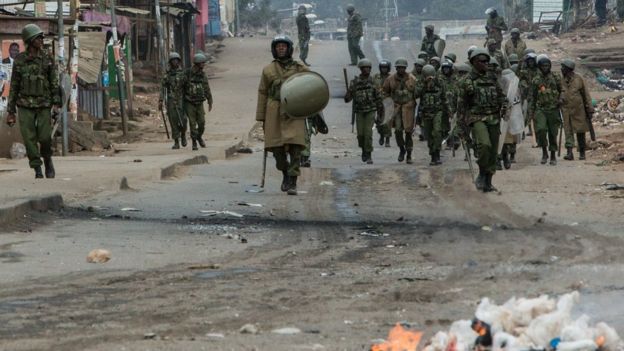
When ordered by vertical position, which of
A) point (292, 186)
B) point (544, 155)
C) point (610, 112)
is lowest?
point (610, 112)

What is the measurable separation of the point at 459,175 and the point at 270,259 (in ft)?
31.2

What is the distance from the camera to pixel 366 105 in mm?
21578

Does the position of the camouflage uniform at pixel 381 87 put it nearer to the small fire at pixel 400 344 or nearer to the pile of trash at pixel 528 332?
the small fire at pixel 400 344

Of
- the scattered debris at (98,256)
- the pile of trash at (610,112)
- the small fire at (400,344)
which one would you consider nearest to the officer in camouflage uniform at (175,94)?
the pile of trash at (610,112)

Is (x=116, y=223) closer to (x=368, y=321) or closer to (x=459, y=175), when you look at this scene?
(x=368, y=321)

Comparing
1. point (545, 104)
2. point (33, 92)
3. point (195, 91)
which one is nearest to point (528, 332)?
point (33, 92)

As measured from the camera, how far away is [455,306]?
7.57 meters

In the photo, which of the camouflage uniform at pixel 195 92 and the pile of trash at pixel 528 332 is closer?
the pile of trash at pixel 528 332

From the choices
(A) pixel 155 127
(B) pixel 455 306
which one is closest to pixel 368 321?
(B) pixel 455 306

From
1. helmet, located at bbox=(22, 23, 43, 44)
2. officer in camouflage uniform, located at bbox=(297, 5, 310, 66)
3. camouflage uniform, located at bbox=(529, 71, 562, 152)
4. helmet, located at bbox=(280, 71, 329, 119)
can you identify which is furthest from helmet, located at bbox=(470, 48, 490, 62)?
officer in camouflage uniform, located at bbox=(297, 5, 310, 66)

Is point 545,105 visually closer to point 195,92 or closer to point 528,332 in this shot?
point 195,92

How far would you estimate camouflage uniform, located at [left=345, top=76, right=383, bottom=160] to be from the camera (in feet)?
70.8

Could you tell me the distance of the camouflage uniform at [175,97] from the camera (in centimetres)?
2350

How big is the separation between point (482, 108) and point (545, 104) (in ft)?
16.7
